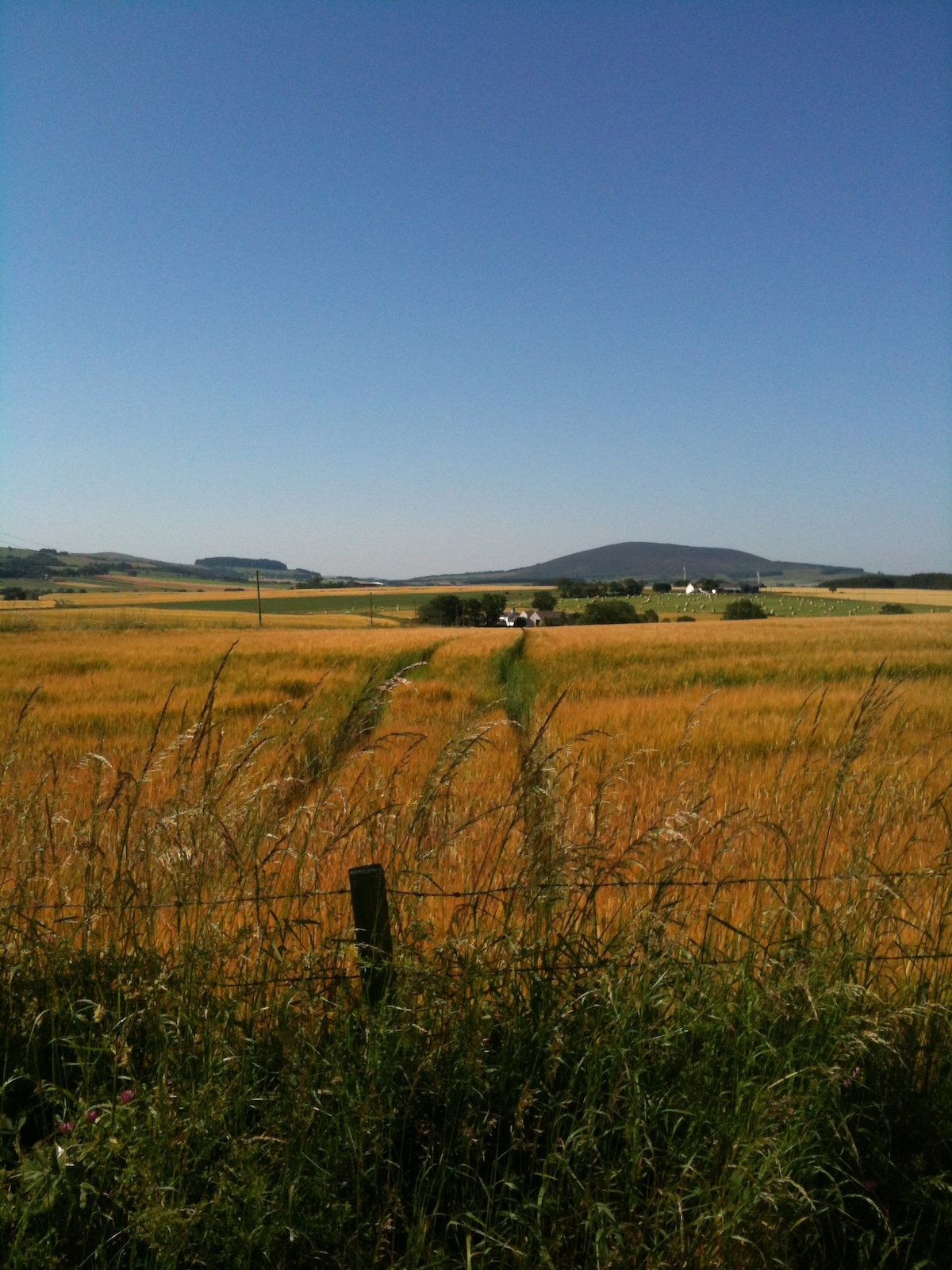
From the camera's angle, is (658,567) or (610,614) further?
(658,567)

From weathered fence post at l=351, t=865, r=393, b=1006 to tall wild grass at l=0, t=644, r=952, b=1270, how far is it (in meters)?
0.07

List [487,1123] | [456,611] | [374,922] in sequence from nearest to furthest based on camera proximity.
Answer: [487,1123], [374,922], [456,611]

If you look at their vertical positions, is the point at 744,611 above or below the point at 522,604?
below

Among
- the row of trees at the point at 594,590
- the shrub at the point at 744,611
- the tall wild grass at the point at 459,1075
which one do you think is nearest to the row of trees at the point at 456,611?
the shrub at the point at 744,611

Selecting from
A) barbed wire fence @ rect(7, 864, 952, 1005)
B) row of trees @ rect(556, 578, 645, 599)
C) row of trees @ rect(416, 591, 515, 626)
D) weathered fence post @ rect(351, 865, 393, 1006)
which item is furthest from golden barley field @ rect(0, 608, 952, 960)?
row of trees @ rect(556, 578, 645, 599)

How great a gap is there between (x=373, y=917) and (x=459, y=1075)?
0.53 m

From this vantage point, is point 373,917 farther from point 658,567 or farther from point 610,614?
point 658,567

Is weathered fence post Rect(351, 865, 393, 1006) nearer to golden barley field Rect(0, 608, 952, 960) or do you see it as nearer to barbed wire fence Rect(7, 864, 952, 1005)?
barbed wire fence Rect(7, 864, 952, 1005)

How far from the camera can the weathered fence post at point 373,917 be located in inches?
92.4

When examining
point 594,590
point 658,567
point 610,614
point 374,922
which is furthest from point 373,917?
A: point 658,567

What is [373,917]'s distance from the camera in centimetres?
235

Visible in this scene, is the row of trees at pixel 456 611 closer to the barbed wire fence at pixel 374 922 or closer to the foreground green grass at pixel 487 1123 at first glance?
the barbed wire fence at pixel 374 922

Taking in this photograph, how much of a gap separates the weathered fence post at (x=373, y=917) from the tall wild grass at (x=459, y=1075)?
69 mm

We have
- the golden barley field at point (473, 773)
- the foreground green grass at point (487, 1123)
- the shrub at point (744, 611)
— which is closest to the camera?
the foreground green grass at point (487, 1123)
